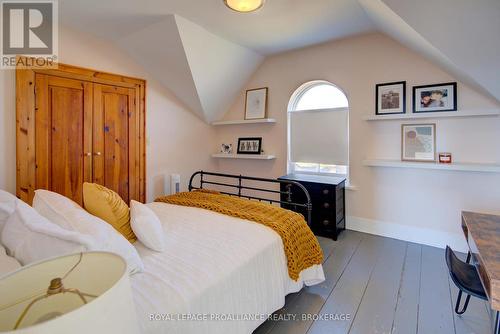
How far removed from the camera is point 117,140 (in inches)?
138

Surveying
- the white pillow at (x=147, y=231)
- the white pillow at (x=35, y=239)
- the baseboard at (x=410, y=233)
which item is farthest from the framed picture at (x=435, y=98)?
the white pillow at (x=35, y=239)

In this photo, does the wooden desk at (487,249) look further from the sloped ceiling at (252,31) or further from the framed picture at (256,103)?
the framed picture at (256,103)

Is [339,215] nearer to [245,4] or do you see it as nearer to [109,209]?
[245,4]

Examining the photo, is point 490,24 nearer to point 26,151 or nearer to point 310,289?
point 310,289

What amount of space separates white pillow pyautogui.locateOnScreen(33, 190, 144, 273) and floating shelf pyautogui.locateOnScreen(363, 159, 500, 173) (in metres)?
2.87

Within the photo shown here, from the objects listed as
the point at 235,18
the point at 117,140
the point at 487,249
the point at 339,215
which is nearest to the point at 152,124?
the point at 117,140

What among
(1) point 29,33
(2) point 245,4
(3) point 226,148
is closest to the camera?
(2) point 245,4

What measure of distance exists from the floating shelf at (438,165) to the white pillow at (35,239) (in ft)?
10.2

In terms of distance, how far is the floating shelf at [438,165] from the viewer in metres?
2.62

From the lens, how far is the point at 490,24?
1747 millimetres

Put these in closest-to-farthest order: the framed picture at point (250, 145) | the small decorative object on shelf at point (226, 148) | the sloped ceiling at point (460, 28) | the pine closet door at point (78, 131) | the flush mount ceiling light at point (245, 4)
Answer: the sloped ceiling at point (460, 28), the flush mount ceiling light at point (245, 4), the pine closet door at point (78, 131), the framed picture at point (250, 145), the small decorative object on shelf at point (226, 148)

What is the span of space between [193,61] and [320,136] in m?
1.98

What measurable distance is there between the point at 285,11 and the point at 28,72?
8.89 ft

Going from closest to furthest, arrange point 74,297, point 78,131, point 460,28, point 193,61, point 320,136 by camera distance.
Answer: point 74,297 < point 460,28 < point 78,131 < point 193,61 < point 320,136
